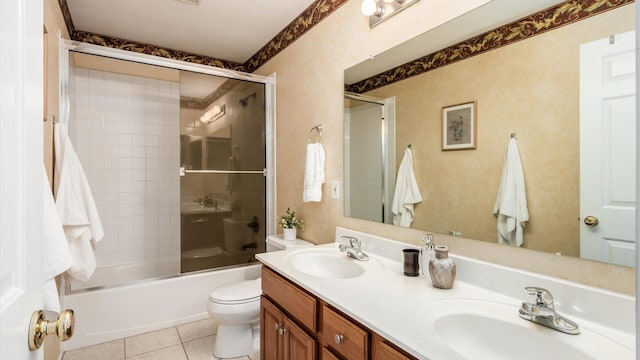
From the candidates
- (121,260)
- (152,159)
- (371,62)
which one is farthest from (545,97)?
(121,260)

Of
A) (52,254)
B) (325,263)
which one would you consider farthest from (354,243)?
(52,254)

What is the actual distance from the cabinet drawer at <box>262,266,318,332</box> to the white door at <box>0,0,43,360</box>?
82 cm

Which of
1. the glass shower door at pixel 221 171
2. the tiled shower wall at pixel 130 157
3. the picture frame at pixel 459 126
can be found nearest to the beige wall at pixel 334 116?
the picture frame at pixel 459 126

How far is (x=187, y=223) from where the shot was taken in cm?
274

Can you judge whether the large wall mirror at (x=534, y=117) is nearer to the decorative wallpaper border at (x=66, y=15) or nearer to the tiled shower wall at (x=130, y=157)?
the decorative wallpaper border at (x=66, y=15)

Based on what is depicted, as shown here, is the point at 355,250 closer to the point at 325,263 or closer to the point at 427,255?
the point at 325,263

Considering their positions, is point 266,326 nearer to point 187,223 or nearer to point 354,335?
point 354,335

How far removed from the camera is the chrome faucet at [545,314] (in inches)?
34.8

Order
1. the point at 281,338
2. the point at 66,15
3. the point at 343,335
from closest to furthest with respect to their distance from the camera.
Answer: the point at 343,335
the point at 281,338
the point at 66,15

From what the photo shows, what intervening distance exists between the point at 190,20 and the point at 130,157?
5.11ft

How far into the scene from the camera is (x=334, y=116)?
2086 millimetres

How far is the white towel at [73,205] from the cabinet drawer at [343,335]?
166cm

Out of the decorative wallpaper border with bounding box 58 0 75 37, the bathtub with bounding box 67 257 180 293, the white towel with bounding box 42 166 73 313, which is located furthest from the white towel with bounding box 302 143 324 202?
the decorative wallpaper border with bounding box 58 0 75 37

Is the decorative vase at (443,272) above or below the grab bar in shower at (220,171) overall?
below
